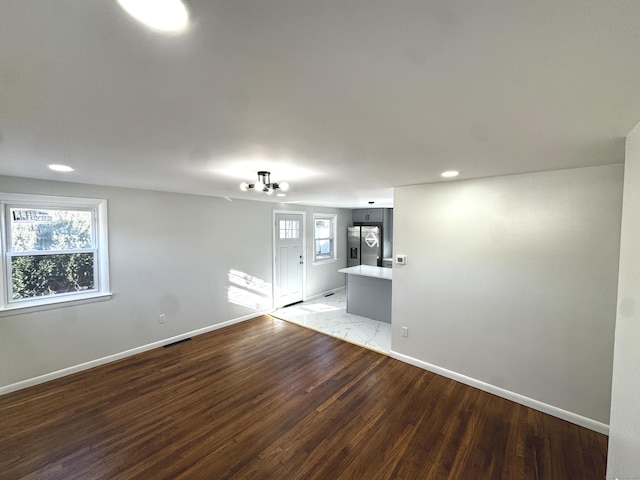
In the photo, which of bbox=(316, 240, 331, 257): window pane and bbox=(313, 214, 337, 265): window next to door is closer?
bbox=(313, 214, 337, 265): window next to door

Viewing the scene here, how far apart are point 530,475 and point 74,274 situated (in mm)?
4900

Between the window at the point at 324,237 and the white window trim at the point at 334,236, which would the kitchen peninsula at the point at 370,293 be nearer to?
the white window trim at the point at 334,236

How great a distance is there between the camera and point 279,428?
2.27m

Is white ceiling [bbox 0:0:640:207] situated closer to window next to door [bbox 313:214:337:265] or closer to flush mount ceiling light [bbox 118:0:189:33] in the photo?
flush mount ceiling light [bbox 118:0:189:33]

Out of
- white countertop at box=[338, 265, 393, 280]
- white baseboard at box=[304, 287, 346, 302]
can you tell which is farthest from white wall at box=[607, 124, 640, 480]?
white baseboard at box=[304, 287, 346, 302]

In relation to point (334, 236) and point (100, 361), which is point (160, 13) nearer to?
point (100, 361)

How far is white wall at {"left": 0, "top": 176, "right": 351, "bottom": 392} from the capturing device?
289 cm

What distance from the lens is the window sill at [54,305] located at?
2744 mm

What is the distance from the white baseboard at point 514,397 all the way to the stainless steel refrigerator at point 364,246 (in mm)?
3656

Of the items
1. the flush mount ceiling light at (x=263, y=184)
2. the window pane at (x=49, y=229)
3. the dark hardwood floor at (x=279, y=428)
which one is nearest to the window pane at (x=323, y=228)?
the dark hardwood floor at (x=279, y=428)

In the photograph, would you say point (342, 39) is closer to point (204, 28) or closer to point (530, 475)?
point (204, 28)

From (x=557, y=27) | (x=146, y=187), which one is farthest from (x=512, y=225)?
(x=146, y=187)

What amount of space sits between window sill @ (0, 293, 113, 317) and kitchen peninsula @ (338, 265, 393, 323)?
3627 millimetres

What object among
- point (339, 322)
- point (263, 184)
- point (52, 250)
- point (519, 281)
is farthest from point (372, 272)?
point (52, 250)
